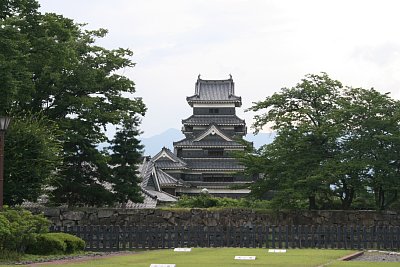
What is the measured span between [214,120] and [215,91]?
399 cm

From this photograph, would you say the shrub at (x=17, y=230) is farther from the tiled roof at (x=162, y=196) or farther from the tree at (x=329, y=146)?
the tiled roof at (x=162, y=196)

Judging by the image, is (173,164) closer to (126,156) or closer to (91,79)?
(126,156)

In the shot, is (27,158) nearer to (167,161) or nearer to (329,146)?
(329,146)

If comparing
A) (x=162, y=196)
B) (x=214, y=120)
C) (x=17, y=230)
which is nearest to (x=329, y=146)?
(x=17, y=230)

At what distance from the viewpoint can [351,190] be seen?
3344 cm

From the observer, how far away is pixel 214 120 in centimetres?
6412

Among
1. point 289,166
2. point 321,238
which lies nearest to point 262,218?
point 289,166

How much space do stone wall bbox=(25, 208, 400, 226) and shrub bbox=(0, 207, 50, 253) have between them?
10252 mm

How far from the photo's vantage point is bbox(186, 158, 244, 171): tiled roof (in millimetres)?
61250

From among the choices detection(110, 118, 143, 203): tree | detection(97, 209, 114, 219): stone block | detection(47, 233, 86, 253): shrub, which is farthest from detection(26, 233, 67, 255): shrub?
detection(110, 118, 143, 203): tree

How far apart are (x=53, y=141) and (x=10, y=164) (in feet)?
9.17

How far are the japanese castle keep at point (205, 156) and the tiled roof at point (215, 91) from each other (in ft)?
0.30

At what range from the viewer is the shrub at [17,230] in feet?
Result: 65.9

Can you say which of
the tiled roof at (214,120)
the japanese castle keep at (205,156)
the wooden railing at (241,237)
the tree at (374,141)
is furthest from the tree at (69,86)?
the tiled roof at (214,120)
